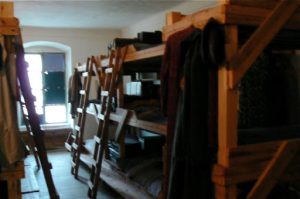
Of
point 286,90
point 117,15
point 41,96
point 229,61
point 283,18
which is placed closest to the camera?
point 229,61

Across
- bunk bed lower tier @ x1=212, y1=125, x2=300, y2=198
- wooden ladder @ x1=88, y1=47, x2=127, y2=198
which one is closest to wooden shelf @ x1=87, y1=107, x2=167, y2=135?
wooden ladder @ x1=88, y1=47, x2=127, y2=198

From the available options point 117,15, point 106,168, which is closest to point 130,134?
point 106,168

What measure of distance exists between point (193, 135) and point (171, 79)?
0.44 meters

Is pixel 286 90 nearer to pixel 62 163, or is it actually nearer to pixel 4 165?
pixel 4 165

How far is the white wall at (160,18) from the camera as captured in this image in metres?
4.81

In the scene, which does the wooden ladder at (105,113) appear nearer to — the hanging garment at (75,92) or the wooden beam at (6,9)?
the wooden beam at (6,9)

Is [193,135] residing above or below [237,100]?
below

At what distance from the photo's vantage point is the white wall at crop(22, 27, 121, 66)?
23.7 ft

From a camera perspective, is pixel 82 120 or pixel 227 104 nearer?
pixel 227 104

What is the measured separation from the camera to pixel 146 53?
321 centimetres

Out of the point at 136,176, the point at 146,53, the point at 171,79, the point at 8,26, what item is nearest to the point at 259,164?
the point at 171,79

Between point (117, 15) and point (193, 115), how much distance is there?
4.62m

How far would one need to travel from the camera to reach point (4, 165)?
2.41m

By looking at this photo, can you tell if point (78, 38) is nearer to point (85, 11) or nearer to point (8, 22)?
point (85, 11)
